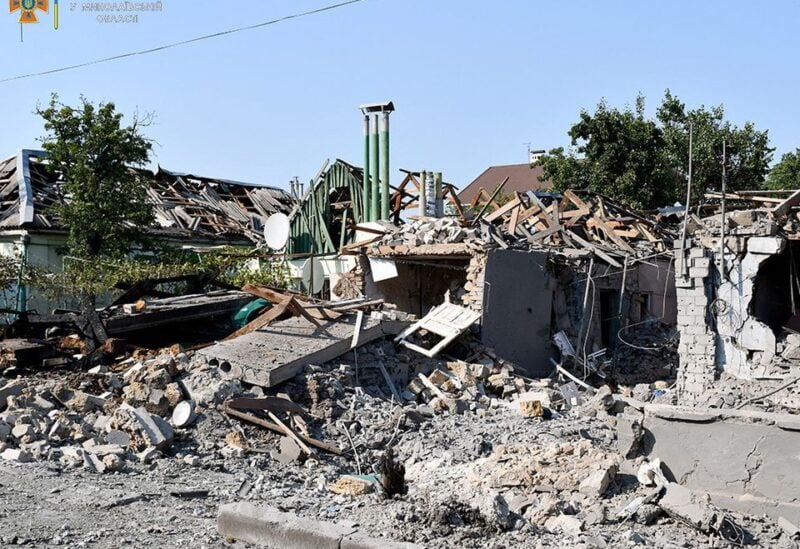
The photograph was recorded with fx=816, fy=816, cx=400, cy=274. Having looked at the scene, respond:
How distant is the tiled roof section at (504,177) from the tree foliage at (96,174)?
26.4m

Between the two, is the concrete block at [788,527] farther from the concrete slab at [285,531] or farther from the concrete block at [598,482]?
the concrete slab at [285,531]

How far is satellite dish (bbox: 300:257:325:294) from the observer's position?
1894 centimetres

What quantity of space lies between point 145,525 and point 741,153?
24.3 metres

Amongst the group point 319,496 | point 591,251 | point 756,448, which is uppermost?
point 591,251

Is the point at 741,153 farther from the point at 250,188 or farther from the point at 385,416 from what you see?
the point at 385,416

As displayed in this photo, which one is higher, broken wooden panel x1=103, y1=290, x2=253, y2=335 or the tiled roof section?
the tiled roof section

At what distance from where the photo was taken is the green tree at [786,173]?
31484mm

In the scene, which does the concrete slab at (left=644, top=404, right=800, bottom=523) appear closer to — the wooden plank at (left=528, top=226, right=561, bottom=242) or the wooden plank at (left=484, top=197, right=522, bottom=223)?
the wooden plank at (left=528, top=226, right=561, bottom=242)

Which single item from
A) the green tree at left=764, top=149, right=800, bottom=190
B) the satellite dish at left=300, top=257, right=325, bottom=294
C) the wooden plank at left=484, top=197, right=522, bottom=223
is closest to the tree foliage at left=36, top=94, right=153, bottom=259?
the satellite dish at left=300, top=257, right=325, bottom=294

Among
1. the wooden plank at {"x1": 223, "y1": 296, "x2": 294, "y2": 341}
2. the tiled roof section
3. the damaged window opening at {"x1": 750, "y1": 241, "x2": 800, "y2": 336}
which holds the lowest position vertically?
the wooden plank at {"x1": 223, "y1": 296, "x2": 294, "y2": 341}

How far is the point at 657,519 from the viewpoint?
5980mm

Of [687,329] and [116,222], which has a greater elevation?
[116,222]

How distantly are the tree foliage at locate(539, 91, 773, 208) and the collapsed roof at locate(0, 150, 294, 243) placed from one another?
912cm

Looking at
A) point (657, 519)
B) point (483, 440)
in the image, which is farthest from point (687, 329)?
point (657, 519)
